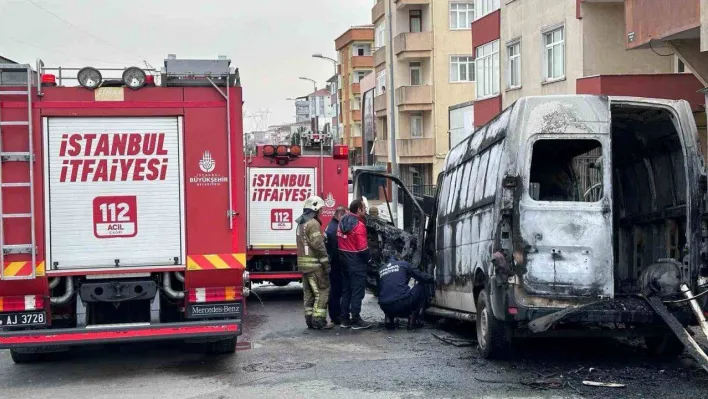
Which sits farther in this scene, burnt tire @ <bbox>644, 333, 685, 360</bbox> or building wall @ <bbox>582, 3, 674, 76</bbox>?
building wall @ <bbox>582, 3, 674, 76</bbox>

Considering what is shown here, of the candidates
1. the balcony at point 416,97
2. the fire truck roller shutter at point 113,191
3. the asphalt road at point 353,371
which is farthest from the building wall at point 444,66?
the fire truck roller shutter at point 113,191

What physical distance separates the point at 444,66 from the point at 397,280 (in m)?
38.5

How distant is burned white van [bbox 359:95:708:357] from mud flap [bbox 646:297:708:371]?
0.40 feet

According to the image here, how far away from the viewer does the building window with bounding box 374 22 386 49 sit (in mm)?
58656

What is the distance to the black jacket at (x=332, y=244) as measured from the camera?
525 inches

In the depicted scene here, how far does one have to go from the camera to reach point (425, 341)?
1144 cm

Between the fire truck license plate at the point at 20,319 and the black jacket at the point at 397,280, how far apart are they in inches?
185

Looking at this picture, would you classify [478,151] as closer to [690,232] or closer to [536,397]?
[690,232]

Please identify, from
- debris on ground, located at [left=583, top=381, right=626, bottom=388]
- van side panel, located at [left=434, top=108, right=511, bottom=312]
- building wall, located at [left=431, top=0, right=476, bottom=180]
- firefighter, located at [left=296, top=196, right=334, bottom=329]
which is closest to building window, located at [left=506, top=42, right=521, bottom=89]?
van side panel, located at [left=434, top=108, right=511, bottom=312]

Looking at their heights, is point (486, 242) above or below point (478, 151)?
below

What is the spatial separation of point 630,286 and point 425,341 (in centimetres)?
253

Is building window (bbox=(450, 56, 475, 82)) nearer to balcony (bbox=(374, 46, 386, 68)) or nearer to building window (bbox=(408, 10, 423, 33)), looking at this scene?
building window (bbox=(408, 10, 423, 33))

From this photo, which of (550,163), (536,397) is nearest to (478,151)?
(550,163)

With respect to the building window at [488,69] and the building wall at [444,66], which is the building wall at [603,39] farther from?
the building wall at [444,66]
